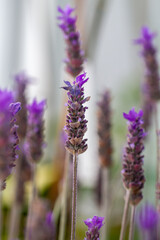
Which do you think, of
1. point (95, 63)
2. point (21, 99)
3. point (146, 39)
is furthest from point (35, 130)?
point (95, 63)

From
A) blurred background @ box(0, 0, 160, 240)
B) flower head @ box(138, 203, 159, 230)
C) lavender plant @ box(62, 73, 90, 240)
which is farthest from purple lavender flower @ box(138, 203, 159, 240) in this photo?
blurred background @ box(0, 0, 160, 240)

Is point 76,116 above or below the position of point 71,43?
below

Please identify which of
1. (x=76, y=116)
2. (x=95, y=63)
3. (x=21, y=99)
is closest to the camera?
(x=76, y=116)

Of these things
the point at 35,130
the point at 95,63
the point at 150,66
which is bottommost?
the point at 35,130

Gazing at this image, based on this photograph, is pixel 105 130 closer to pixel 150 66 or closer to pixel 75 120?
pixel 150 66

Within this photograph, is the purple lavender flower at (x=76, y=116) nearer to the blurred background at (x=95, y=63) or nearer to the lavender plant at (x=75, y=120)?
the lavender plant at (x=75, y=120)

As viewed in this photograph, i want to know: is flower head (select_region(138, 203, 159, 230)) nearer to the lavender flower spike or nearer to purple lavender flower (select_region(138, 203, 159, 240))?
purple lavender flower (select_region(138, 203, 159, 240))

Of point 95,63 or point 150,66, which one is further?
point 95,63
